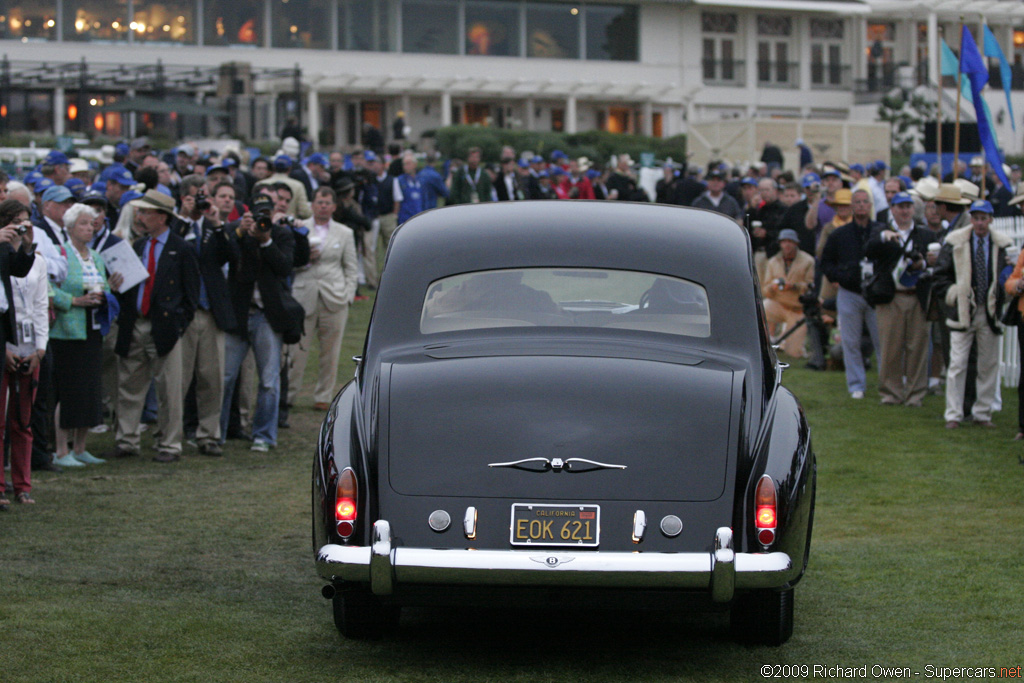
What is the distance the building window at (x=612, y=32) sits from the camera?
2397 inches

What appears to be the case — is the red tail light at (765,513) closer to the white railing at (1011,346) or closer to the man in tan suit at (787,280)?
the white railing at (1011,346)

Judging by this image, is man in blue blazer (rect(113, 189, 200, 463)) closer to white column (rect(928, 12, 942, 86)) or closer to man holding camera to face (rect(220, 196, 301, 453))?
man holding camera to face (rect(220, 196, 301, 453))

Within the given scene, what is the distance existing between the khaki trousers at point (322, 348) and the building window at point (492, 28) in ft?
154

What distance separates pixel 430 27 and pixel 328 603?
53280 mm

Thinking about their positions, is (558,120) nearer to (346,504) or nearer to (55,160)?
(55,160)

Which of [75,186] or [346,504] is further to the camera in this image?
[75,186]

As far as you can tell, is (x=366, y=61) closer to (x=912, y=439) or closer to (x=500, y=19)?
(x=500, y=19)

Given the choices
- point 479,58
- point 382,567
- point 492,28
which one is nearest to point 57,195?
point 382,567

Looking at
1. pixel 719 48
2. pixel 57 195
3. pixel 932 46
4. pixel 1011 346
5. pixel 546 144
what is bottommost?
pixel 1011 346

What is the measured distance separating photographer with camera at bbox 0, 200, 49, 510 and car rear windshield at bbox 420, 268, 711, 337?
11.3 feet

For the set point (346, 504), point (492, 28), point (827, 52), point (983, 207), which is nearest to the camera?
point (346, 504)

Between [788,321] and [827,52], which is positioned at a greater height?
[827,52]

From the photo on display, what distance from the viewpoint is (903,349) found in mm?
14531

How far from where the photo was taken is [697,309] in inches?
254
